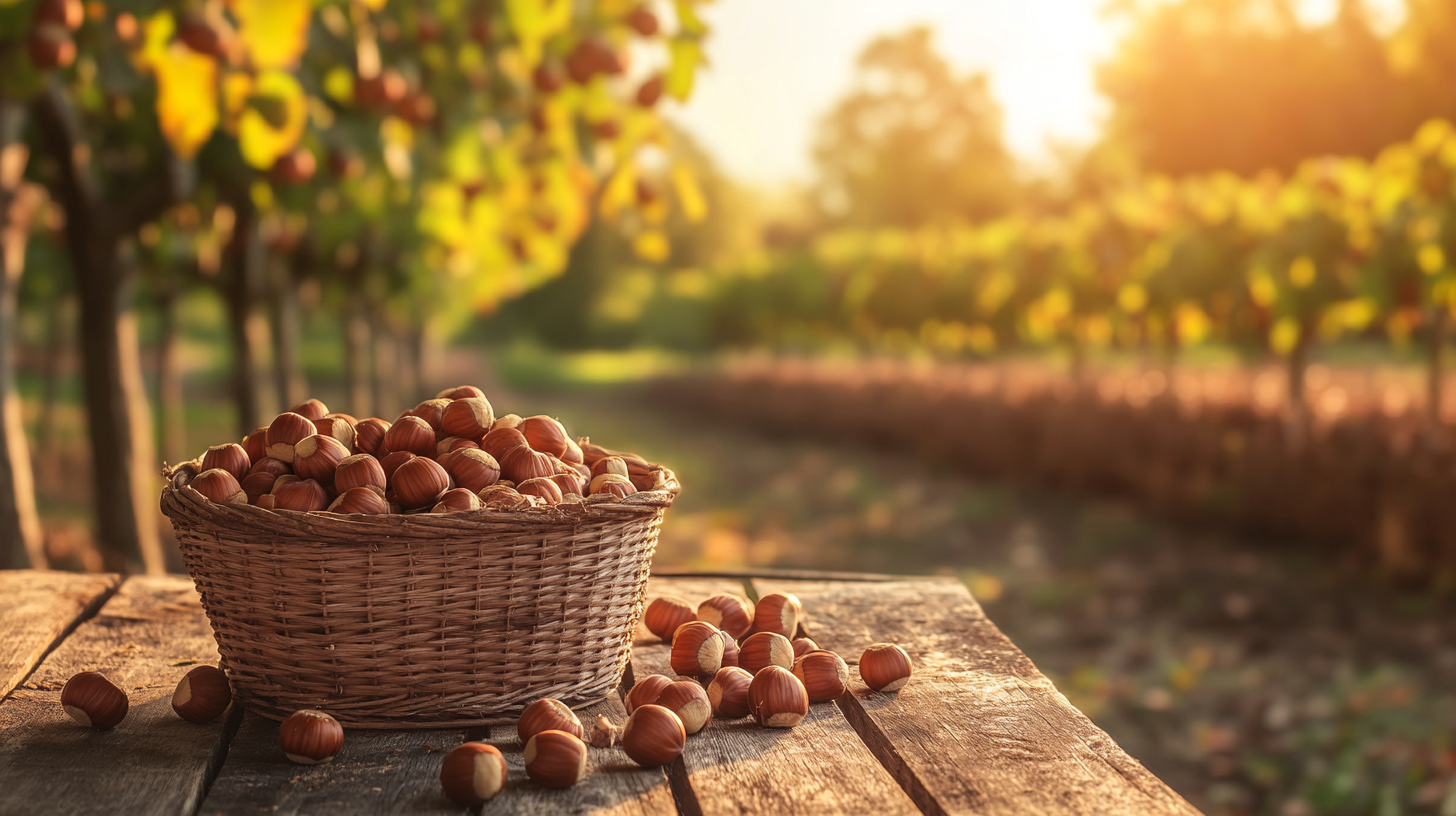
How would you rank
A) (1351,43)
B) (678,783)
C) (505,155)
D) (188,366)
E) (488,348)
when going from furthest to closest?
(488,348) < (188,366) < (1351,43) < (505,155) < (678,783)

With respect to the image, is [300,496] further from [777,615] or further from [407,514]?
[777,615]

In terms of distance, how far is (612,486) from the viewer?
1.86m

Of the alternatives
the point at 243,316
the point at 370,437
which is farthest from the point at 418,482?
the point at 243,316

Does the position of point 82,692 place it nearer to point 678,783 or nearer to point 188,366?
point 678,783

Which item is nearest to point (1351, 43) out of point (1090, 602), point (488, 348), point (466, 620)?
point (488, 348)

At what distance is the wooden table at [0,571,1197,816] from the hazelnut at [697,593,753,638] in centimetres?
13

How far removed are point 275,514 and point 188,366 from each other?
4113 cm

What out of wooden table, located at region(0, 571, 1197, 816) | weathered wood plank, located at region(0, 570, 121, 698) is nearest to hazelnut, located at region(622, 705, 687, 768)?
wooden table, located at region(0, 571, 1197, 816)

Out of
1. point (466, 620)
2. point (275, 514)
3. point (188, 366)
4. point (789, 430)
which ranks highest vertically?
point (275, 514)

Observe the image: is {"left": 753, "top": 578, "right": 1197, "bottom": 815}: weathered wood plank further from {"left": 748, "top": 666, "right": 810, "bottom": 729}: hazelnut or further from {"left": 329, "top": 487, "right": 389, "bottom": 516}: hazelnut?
{"left": 329, "top": 487, "right": 389, "bottom": 516}: hazelnut

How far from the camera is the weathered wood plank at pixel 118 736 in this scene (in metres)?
1.52

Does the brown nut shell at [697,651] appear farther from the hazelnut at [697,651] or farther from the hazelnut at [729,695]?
the hazelnut at [729,695]

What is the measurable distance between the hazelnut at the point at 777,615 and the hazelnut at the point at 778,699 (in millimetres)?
388

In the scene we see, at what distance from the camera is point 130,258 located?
4785mm
